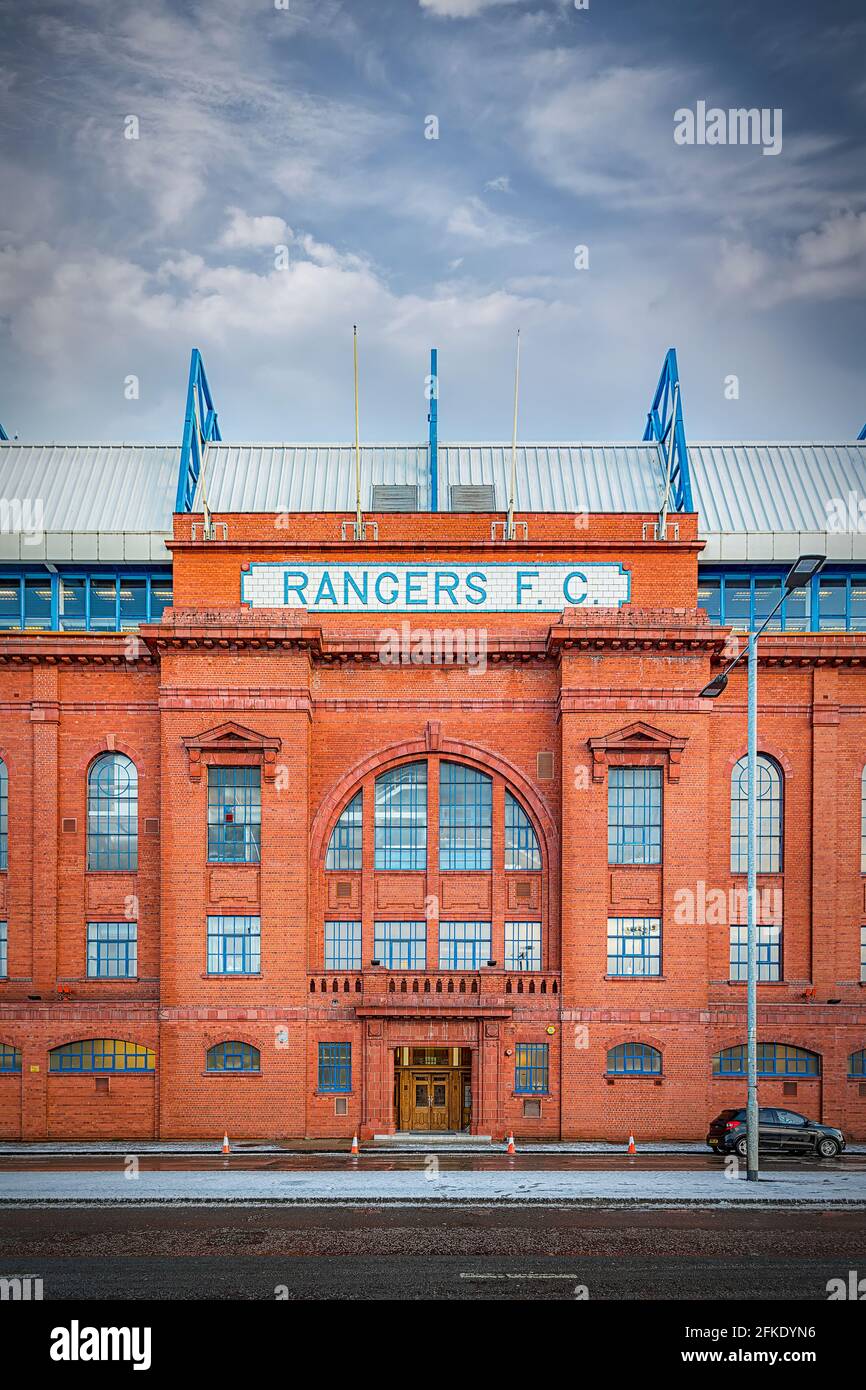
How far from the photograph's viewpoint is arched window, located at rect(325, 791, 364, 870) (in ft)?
121

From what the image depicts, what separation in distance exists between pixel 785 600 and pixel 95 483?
2498 centimetres

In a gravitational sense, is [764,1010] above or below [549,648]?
below

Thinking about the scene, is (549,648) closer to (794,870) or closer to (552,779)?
(552,779)

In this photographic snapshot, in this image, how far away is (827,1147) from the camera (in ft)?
105

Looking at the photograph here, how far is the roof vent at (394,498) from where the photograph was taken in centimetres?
4125

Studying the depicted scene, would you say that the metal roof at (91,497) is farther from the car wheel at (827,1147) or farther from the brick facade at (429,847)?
the car wheel at (827,1147)

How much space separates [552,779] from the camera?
3666 cm

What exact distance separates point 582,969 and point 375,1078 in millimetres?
6658

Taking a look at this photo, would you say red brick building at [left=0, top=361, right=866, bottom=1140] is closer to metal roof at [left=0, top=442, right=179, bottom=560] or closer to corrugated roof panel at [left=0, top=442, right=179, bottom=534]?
metal roof at [left=0, top=442, right=179, bottom=560]

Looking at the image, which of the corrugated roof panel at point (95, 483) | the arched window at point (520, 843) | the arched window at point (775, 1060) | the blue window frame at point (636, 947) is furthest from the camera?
the corrugated roof panel at point (95, 483)

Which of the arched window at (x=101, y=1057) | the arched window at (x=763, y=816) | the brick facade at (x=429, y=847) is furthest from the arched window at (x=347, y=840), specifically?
the arched window at (x=763, y=816)

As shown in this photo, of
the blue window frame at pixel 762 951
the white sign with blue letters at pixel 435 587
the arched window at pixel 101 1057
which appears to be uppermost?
the white sign with blue letters at pixel 435 587

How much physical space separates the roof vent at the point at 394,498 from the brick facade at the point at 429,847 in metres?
3.13

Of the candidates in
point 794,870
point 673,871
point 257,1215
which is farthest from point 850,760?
point 257,1215
